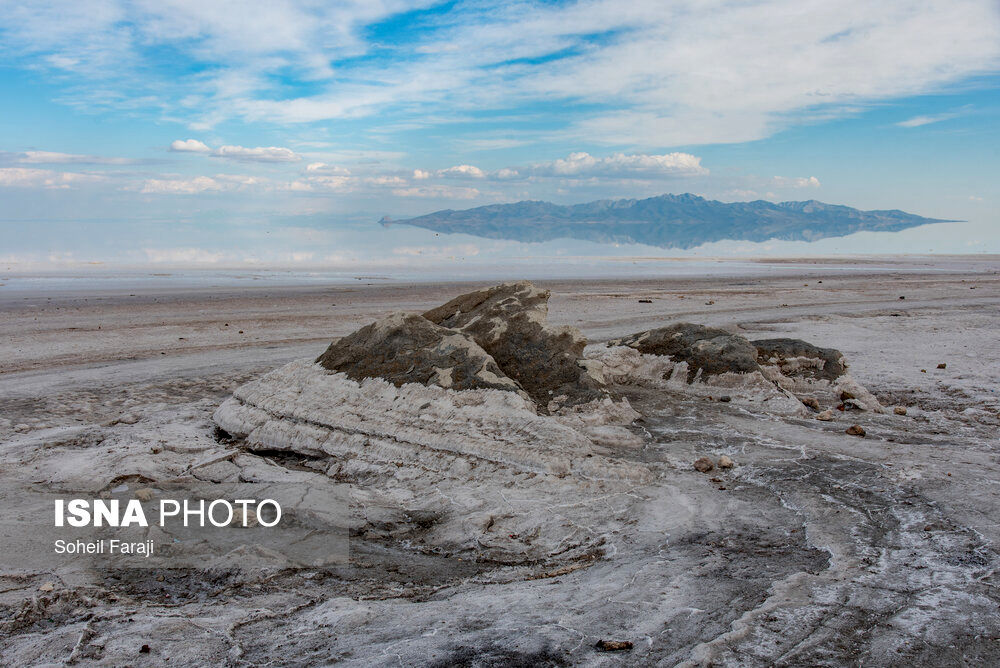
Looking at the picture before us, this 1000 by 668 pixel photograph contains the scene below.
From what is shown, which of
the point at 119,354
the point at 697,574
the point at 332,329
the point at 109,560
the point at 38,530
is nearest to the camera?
the point at 697,574

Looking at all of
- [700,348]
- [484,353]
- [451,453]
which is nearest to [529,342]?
[484,353]

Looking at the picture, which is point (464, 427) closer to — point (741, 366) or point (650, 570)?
point (650, 570)

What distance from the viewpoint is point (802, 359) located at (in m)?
8.96

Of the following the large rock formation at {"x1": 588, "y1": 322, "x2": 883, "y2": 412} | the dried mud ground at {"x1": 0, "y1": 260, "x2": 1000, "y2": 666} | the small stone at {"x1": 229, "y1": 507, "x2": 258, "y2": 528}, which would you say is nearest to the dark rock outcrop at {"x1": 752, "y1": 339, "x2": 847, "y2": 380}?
the large rock formation at {"x1": 588, "y1": 322, "x2": 883, "y2": 412}

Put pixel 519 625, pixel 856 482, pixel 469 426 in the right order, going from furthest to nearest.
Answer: pixel 469 426, pixel 856 482, pixel 519 625

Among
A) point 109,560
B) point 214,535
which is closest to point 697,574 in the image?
point 214,535

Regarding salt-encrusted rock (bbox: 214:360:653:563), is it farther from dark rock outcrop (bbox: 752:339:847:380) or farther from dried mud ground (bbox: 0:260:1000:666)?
dark rock outcrop (bbox: 752:339:847:380)

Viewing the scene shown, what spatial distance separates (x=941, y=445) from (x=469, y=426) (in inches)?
173

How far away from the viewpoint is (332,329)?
48.6ft

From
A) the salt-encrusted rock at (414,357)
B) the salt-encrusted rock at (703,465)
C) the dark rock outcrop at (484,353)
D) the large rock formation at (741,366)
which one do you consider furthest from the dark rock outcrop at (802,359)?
the salt-encrusted rock at (414,357)

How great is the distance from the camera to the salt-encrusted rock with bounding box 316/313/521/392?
6648 mm

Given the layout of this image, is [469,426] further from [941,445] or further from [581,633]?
[941,445]

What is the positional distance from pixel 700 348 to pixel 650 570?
5310 mm

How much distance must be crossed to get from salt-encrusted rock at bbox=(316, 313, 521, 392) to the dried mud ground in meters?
1.39
